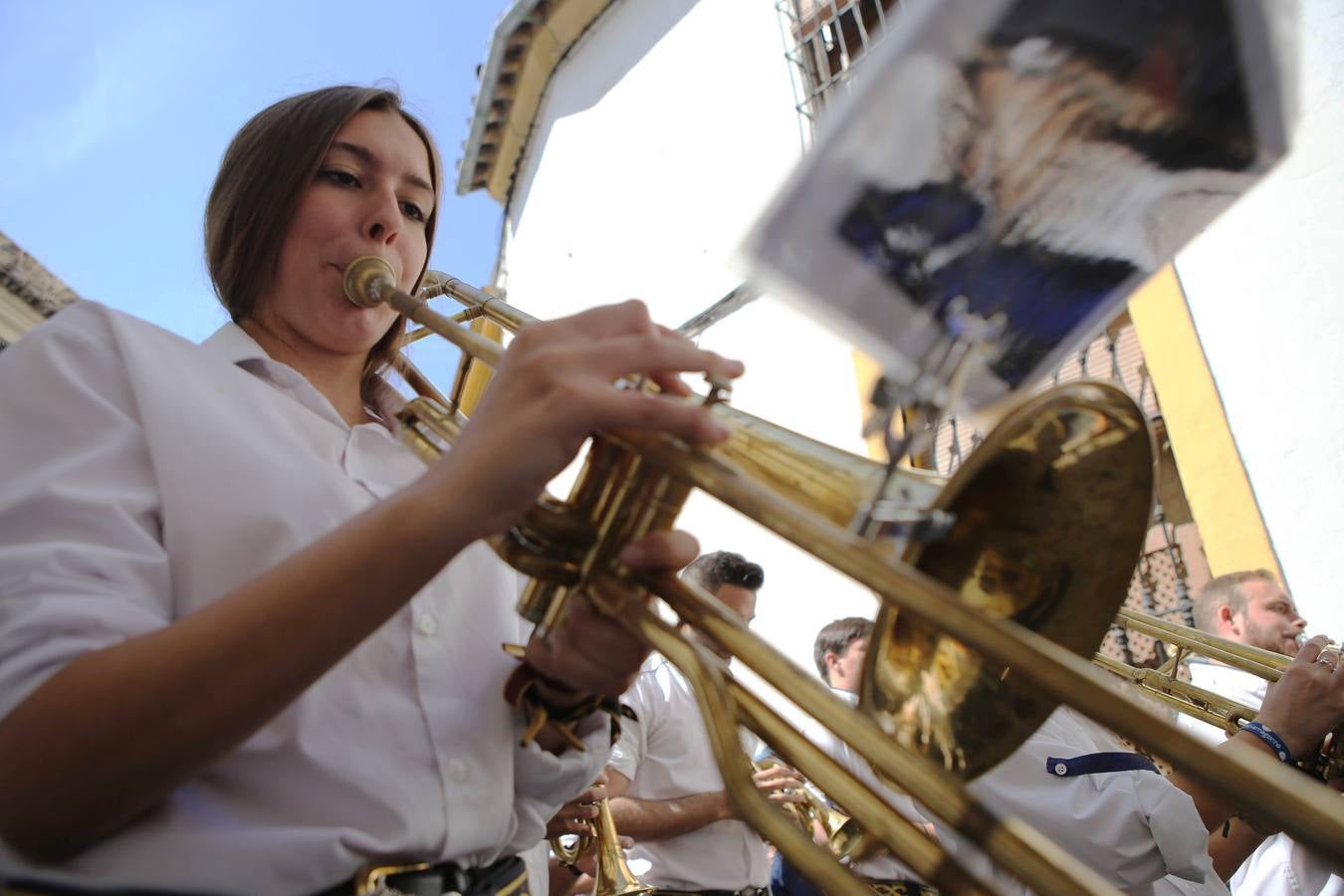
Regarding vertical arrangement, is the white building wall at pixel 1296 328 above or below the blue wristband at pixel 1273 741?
above

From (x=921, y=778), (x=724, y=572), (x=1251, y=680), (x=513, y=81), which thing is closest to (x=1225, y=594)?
(x=1251, y=680)

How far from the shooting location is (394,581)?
0.85 metres

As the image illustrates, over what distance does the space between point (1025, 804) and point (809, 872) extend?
5.72 feet

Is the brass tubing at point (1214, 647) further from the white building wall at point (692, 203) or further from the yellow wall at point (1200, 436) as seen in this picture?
the white building wall at point (692, 203)

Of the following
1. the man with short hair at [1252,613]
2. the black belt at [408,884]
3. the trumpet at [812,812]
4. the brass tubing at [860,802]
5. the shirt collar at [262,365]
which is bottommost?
the trumpet at [812,812]

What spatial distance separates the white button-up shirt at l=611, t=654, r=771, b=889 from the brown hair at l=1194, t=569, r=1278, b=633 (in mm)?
2065

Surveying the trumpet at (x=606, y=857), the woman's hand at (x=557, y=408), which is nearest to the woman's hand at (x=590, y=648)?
the woman's hand at (x=557, y=408)

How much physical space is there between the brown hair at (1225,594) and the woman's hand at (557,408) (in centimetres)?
350

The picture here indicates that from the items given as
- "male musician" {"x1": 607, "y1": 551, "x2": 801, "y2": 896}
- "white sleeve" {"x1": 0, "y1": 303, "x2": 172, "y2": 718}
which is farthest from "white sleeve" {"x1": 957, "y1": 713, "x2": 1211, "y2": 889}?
"white sleeve" {"x1": 0, "y1": 303, "x2": 172, "y2": 718}

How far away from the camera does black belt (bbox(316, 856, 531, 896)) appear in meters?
0.94

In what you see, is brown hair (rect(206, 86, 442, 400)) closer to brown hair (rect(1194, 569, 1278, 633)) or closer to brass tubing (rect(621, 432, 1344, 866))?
brass tubing (rect(621, 432, 1344, 866))

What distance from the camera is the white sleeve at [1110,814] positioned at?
2295mm

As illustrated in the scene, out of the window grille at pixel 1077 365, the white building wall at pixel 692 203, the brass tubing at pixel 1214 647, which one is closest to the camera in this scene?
the brass tubing at pixel 1214 647

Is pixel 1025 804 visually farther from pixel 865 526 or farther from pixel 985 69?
pixel 985 69
